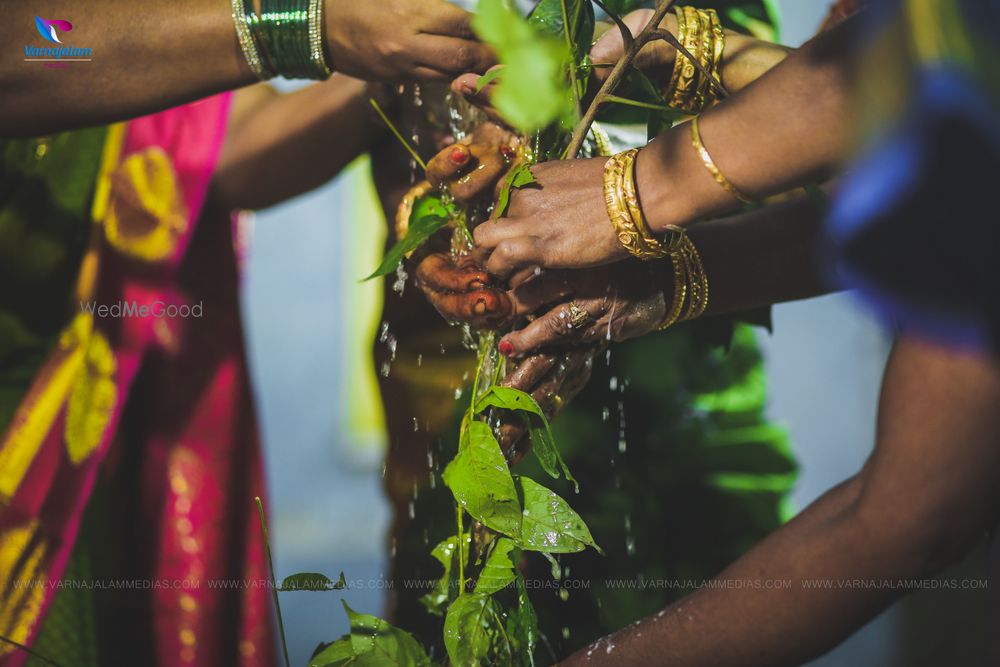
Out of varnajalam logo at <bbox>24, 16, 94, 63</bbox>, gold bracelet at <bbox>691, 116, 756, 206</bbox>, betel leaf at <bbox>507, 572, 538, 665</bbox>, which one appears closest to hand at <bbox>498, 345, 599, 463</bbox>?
betel leaf at <bbox>507, 572, 538, 665</bbox>

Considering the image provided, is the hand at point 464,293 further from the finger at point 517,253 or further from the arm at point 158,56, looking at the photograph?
the arm at point 158,56

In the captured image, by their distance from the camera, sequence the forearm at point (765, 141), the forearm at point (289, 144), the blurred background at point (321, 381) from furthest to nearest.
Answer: the blurred background at point (321, 381) → the forearm at point (289, 144) → the forearm at point (765, 141)

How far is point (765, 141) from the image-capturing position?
2.26 ft

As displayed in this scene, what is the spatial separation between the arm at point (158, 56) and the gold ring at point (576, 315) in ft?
0.90

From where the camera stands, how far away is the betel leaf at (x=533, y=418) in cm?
76

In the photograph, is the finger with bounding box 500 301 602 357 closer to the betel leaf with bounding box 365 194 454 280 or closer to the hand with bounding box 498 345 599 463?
the hand with bounding box 498 345 599 463

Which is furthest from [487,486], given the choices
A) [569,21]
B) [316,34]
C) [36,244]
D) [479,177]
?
[36,244]

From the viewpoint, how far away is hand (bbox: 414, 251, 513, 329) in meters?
0.85

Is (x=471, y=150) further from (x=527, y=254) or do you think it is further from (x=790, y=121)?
(x=790, y=121)

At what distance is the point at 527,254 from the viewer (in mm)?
792

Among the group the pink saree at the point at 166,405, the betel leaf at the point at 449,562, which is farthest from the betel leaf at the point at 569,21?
the pink saree at the point at 166,405

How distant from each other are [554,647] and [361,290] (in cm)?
299

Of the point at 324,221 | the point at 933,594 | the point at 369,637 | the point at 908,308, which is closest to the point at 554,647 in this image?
the point at 369,637

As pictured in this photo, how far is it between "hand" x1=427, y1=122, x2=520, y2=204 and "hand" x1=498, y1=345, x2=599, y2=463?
6.5 inches
